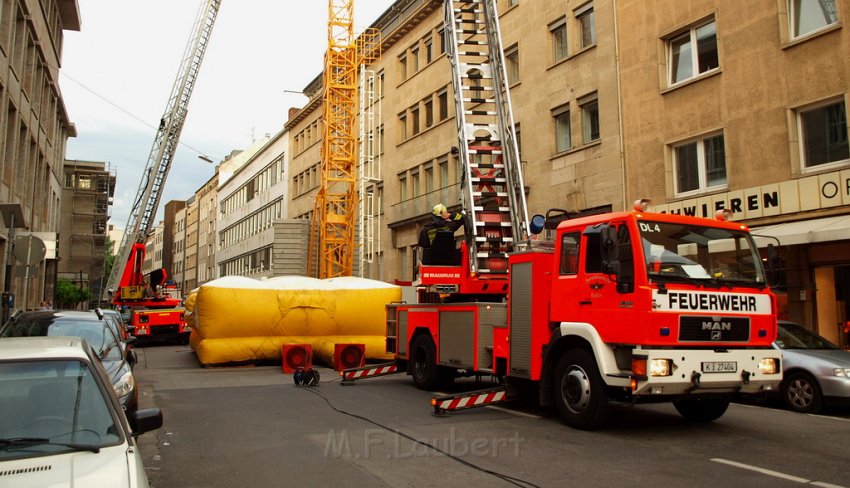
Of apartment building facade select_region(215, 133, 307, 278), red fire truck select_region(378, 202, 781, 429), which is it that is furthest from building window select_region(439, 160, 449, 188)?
red fire truck select_region(378, 202, 781, 429)

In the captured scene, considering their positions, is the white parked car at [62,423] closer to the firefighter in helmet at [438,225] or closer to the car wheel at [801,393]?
the firefighter in helmet at [438,225]

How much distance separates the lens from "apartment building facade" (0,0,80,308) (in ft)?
71.7

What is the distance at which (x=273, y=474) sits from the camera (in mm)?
6363

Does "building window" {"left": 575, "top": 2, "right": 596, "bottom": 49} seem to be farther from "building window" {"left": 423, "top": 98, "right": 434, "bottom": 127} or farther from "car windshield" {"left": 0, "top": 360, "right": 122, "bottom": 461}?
"car windshield" {"left": 0, "top": 360, "right": 122, "bottom": 461}

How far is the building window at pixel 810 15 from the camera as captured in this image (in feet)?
50.4

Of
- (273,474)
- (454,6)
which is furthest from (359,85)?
(273,474)

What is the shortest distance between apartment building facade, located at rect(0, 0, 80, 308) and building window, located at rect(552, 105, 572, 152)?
16.2m

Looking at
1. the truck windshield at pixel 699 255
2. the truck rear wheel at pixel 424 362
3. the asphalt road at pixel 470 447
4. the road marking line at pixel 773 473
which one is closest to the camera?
the road marking line at pixel 773 473

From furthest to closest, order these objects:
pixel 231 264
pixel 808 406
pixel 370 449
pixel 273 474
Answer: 1. pixel 231 264
2. pixel 808 406
3. pixel 370 449
4. pixel 273 474

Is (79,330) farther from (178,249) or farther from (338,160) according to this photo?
(178,249)

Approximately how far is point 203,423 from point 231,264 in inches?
2514

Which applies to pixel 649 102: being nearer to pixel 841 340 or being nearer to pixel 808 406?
pixel 841 340

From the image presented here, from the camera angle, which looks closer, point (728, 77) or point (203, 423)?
point (203, 423)

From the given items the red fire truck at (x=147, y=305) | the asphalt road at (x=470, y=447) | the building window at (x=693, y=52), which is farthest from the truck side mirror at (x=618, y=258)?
the red fire truck at (x=147, y=305)
